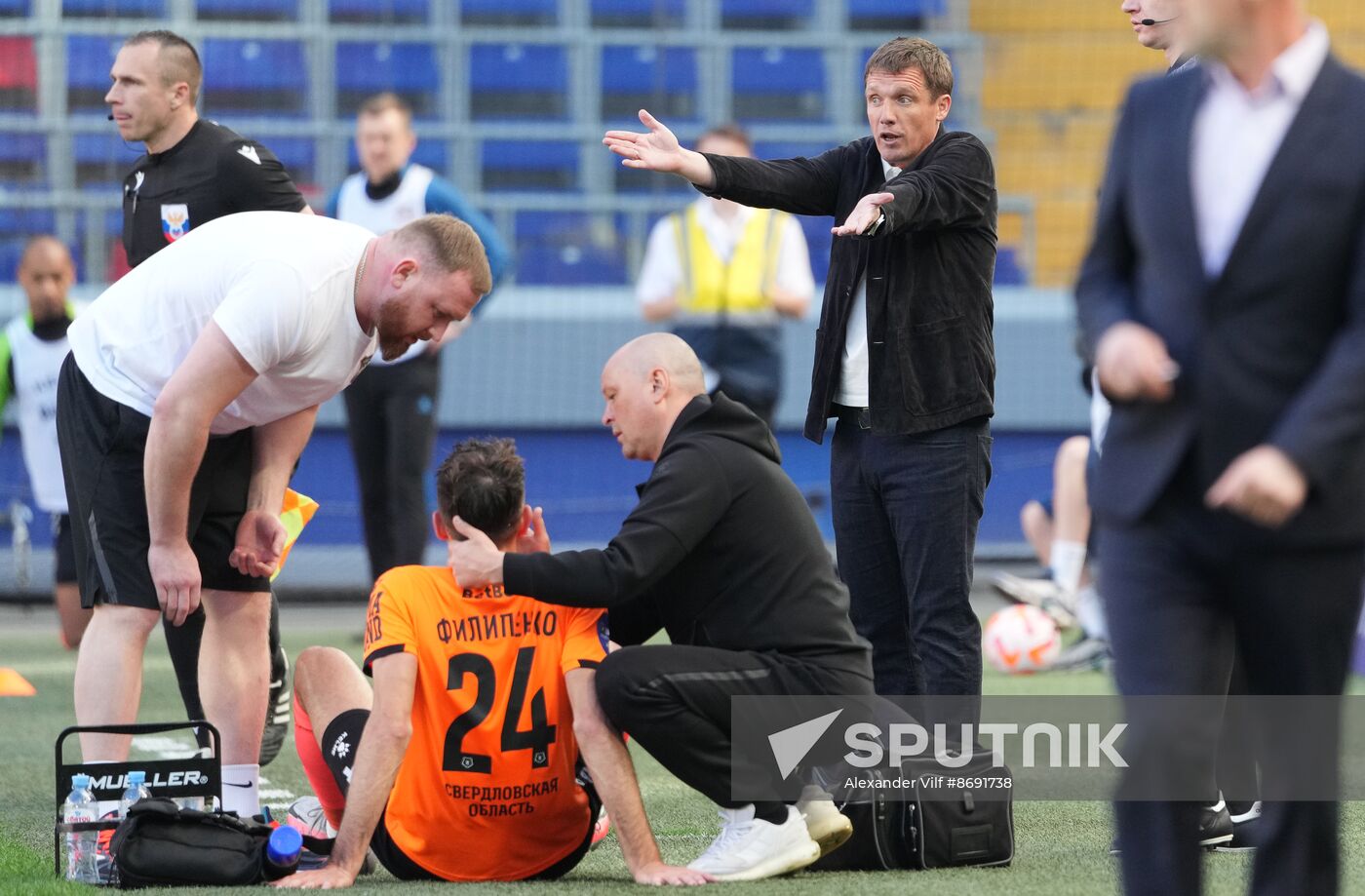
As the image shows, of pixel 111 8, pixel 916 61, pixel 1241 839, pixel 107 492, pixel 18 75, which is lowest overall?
pixel 1241 839

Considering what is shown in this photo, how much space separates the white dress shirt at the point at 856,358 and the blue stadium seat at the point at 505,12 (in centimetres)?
874

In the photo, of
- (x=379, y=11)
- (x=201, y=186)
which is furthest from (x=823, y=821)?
(x=379, y=11)

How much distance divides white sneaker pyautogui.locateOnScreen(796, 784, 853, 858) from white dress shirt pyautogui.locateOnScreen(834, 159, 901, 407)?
3.14ft

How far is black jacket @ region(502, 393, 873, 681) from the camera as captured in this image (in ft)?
11.5

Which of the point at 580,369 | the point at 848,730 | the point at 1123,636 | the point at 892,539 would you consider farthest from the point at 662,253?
the point at 1123,636

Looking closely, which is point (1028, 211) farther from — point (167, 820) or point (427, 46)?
point (167, 820)

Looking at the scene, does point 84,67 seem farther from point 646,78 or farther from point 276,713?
point 276,713

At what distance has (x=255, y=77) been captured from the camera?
12039 millimetres

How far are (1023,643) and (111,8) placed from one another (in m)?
7.77

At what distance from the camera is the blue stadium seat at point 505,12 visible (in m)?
12.4

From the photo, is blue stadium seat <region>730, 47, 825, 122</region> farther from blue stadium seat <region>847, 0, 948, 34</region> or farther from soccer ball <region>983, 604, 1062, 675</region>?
soccer ball <region>983, 604, 1062, 675</region>

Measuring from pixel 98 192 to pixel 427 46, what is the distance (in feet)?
7.98

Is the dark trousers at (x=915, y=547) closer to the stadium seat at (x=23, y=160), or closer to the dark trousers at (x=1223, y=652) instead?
the dark trousers at (x=1223, y=652)

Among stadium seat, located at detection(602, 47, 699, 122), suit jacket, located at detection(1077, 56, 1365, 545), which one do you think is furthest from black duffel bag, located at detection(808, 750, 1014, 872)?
stadium seat, located at detection(602, 47, 699, 122)
